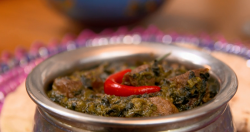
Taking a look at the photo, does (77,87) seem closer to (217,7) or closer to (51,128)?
(51,128)

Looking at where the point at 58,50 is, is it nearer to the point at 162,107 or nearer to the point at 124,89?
the point at 124,89

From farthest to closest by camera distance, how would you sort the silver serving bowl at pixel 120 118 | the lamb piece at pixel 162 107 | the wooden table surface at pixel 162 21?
the wooden table surface at pixel 162 21
the lamb piece at pixel 162 107
the silver serving bowl at pixel 120 118

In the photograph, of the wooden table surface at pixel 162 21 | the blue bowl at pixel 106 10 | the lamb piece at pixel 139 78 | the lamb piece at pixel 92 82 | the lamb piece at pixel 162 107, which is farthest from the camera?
the wooden table surface at pixel 162 21

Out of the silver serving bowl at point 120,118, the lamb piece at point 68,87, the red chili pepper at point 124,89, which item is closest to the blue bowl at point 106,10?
the silver serving bowl at point 120,118

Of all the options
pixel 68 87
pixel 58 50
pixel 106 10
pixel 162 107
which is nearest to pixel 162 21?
pixel 106 10

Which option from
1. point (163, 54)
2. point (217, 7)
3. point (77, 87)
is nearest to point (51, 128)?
point (77, 87)

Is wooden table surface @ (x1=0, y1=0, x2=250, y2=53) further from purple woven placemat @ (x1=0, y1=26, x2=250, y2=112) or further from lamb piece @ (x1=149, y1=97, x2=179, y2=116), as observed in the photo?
lamb piece @ (x1=149, y1=97, x2=179, y2=116)

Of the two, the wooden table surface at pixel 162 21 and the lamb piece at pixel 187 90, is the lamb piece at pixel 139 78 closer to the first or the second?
the lamb piece at pixel 187 90

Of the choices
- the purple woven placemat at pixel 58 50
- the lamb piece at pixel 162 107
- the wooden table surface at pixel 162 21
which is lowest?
the wooden table surface at pixel 162 21
